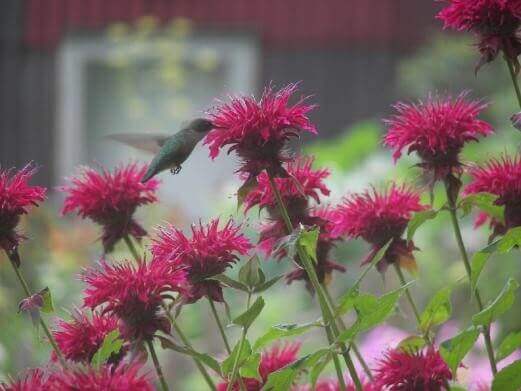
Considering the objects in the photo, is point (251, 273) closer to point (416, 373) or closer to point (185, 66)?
point (416, 373)

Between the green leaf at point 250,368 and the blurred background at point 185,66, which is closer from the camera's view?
the green leaf at point 250,368

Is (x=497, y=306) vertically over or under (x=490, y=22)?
under

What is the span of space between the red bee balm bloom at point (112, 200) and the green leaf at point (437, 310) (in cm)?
28

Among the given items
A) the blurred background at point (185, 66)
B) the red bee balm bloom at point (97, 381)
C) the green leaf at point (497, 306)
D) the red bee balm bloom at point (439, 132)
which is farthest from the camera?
the blurred background at point (185, 66)

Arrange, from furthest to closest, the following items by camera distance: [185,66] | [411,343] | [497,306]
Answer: [185,66], [411,343], [497,306]

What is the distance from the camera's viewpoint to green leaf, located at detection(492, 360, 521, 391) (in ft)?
2.55

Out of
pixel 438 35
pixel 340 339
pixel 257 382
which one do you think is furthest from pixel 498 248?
pixel 438 35

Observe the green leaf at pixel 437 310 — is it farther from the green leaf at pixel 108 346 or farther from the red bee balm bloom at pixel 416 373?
the green leaf at pixel 108 346

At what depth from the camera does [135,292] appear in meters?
0.78

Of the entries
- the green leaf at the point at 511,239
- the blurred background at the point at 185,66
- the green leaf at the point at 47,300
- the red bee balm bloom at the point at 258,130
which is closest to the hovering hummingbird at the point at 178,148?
the red bee balm bloom at the point at 258,130

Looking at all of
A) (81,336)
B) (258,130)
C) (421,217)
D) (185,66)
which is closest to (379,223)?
(421,217)

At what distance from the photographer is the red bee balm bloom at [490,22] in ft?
2.78

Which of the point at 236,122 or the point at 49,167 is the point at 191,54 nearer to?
the point at 49,167

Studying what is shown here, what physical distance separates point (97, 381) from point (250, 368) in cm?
17
